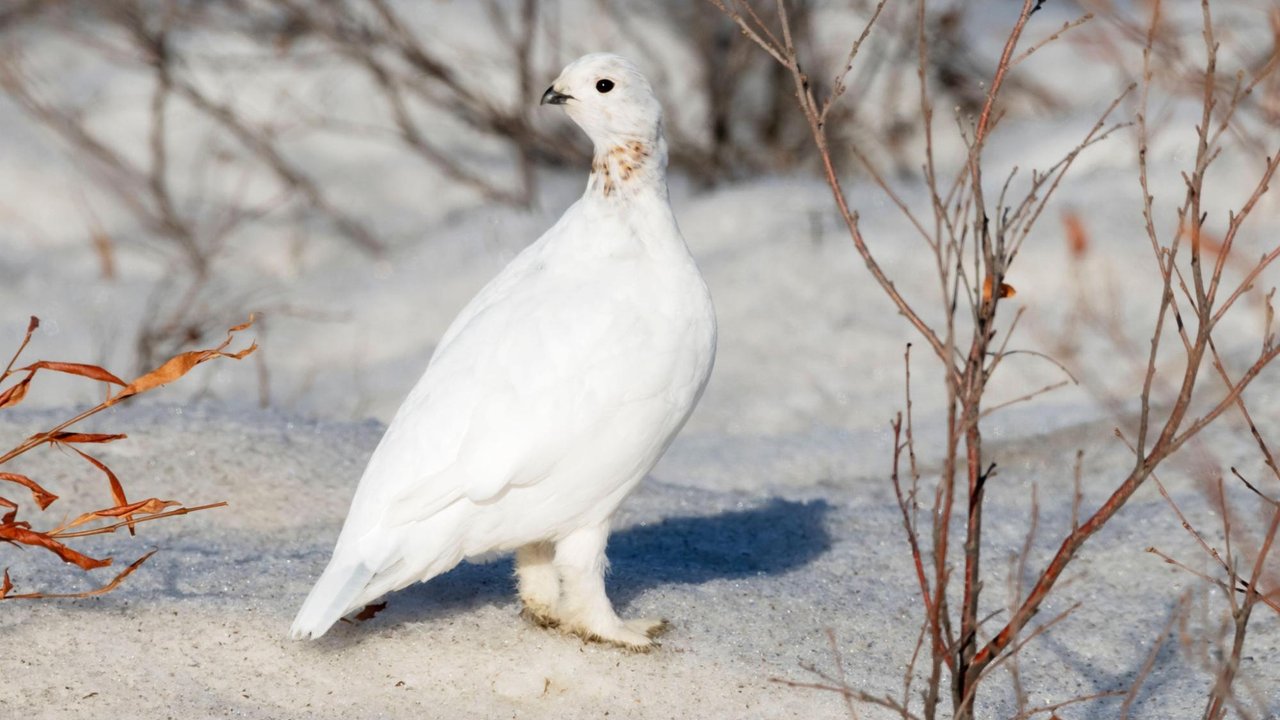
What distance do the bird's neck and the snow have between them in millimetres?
767

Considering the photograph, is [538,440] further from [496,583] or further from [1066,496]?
[1066,496]

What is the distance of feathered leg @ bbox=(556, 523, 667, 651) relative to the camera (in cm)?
250

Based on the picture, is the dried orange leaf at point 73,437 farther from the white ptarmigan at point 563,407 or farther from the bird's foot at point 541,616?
the bird's foot at point 541,616

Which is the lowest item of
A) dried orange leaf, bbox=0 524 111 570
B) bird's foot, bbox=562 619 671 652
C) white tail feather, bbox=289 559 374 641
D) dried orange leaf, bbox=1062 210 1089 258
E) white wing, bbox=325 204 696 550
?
dried orange leaf, bbox=0 524 111 570

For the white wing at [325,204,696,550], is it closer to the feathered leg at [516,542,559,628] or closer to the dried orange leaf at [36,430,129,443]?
the feathered leg at [516,542,559,628]

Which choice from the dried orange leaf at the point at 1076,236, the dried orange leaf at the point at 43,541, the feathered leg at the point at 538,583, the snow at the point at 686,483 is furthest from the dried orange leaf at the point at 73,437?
the dried orange leaf at the point at 1076,236

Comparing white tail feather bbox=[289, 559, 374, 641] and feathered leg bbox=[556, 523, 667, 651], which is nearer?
white tail feather bbox=[289, 559, 374, 641]

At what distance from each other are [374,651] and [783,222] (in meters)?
3.66

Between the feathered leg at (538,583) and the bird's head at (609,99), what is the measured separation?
73 centimetres

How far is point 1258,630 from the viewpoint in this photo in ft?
9.14

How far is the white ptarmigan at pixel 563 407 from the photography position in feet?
7.70

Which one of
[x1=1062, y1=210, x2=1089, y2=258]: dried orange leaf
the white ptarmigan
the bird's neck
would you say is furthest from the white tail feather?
[x1=1062, y1=210, x2=1089, y2=258]: dried orange leaf

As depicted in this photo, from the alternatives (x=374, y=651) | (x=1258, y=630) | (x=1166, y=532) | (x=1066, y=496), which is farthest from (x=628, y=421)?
(x=1066, y=496)

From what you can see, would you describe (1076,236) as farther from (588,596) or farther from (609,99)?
(588,596)
